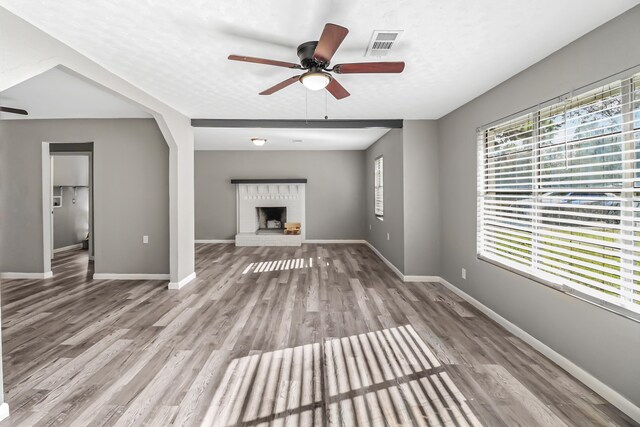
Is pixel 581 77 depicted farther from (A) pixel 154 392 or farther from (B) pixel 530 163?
(A) pixel 154 392

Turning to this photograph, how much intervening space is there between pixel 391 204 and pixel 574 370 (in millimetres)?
3502

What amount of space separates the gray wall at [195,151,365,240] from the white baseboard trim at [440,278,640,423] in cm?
497

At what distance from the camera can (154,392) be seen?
2025 millimetres

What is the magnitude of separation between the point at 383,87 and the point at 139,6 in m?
2.30

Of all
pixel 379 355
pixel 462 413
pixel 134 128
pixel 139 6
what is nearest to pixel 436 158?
pixel 379 355

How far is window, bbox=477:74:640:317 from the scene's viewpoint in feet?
6.23

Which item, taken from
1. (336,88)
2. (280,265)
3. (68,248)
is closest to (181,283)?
(280,265)

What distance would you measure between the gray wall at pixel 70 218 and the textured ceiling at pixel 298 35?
226 inches

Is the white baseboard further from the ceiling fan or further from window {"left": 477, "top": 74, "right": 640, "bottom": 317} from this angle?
window {"left": 477, "top": 74, "right": 640, "bottom": 317}

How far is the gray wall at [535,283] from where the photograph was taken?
74.6 inches

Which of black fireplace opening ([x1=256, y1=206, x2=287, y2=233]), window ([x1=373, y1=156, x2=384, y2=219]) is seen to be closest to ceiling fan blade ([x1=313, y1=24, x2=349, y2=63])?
window ([x1=373, y1=156, x2=384, y2=219])

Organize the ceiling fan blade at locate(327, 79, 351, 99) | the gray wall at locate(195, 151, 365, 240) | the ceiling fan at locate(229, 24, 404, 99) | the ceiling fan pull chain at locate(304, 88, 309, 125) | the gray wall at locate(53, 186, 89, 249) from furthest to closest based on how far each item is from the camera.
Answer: the gray wall at locate(195, 151, 365, 240), the gray wall at locate(53, 186, 89, 249), the ceiling fan pull chain at locate(304, 88, 309, 125), the ceiling fan blade at locate(327, 79, 351, 99), the ceiling fan at locate(229, 24, 404, 99)

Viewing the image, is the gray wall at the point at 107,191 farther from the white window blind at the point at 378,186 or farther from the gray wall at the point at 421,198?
the white window blind at the point at 378,186

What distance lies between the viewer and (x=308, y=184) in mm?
8078
